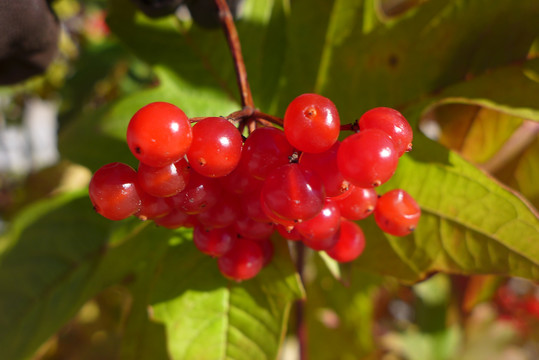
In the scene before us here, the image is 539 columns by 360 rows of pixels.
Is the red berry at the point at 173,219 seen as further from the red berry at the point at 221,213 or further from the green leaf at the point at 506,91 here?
the green leaf at the point at 506,91

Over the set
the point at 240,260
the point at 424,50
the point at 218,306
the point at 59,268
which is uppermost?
the point at 424,50

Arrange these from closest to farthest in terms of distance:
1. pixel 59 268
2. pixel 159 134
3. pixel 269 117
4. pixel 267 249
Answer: pixel 159 134 → pixel 269 117 → pixel 267 249 → pixel 59 268

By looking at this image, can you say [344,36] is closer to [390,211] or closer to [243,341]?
[390,211]

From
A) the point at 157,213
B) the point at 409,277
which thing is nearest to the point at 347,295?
the point at 409,277

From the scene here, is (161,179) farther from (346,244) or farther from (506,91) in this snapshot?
(506,91)

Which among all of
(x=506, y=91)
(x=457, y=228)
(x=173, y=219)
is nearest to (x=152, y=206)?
(x=173, y=219)
